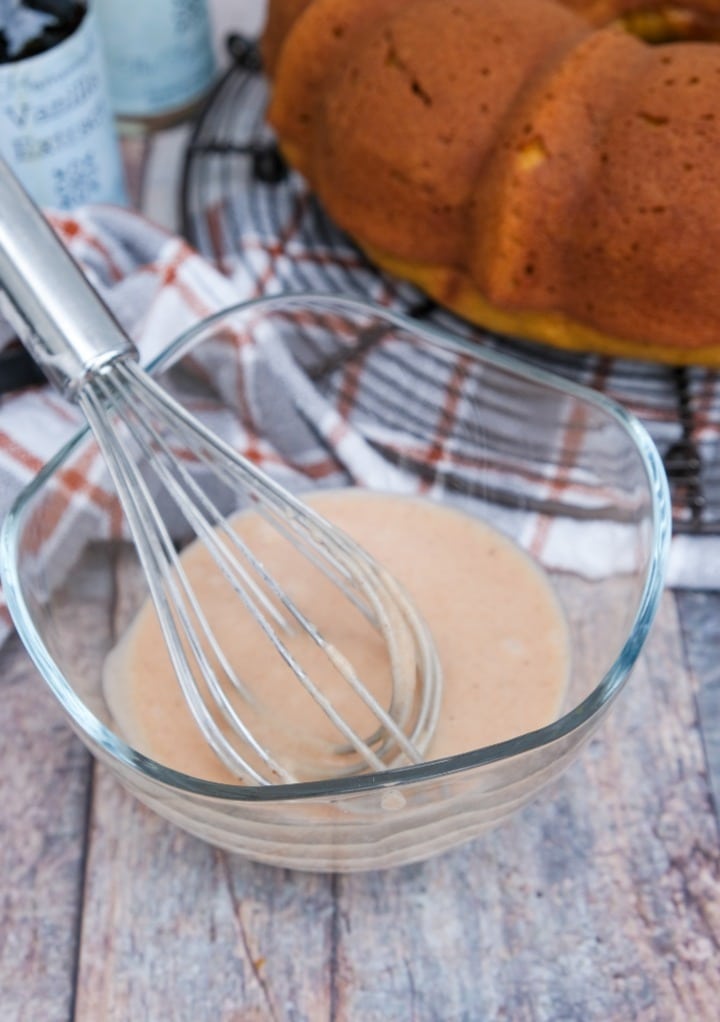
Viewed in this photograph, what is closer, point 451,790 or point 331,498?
point 451,790

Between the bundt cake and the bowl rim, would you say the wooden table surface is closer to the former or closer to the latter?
the bowl rim

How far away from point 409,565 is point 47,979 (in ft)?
0.70

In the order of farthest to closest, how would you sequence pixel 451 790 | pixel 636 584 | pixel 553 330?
pixel 553 330
pixel 636 584
pixel 451 790

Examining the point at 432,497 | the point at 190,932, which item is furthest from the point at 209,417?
the point at 190,932

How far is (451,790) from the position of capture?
365 mm

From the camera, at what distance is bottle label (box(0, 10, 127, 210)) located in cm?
58

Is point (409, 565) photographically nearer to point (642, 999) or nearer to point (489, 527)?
point (489, 527)

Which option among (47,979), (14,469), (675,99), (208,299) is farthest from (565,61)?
(47,979)

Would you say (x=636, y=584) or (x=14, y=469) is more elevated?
(x=14, y=469)

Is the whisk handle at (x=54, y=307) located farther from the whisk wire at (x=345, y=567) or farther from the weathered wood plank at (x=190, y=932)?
A: the weathered wood plank at (x=190, y=932)

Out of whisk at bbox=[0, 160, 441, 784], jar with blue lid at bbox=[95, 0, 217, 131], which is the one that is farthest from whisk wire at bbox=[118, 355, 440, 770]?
jar with blue lid at bbox=[95, 0, 217, 131]

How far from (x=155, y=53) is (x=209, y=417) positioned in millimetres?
302

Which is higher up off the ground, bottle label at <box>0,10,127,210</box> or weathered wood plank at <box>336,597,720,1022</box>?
bottle label at <box>0,10,127,210</box>

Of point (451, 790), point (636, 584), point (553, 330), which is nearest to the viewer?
point (451, 790)
